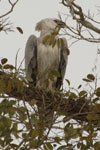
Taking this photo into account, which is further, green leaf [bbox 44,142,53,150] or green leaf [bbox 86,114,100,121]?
green leaf [bbox 86,114,100,121]

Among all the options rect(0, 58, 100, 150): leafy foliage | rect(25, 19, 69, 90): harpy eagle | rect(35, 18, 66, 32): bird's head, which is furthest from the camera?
rect(35, 18, 66, 32): bird's head

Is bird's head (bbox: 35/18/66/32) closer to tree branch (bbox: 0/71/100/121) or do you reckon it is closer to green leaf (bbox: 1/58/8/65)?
tree branch (bbox: 0/71/100/121)

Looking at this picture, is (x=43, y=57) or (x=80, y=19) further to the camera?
(x=43, y=57)

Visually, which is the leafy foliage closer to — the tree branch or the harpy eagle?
the tree branch

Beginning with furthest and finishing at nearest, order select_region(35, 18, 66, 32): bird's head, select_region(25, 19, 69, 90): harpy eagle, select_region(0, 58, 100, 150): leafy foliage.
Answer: select_region(35, 18, 66, 32): bird's head → select_region(25, 19, 69, 90): harpy eagle → select_region(0, 58, 100, 150): leafy foliage

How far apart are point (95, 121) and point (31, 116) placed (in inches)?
28.1

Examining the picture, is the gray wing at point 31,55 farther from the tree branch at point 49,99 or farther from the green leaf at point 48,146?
the green leaf at point 48,146

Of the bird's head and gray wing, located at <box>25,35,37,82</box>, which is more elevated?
the bird's head

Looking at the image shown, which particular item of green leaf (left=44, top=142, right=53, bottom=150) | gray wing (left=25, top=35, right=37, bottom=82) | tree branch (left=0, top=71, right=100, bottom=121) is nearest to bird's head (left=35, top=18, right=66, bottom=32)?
gray wing (left=25, top=35, right=37, bottom=82)

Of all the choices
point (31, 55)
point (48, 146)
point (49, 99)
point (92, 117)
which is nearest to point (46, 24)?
point (31, 55)

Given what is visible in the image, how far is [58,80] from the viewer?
7.86m

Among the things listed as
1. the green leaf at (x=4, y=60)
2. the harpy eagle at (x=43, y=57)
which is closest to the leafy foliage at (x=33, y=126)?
the green leaf at (x=4, y=60)

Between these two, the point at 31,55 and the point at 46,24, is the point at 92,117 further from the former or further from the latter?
the point at 46,24

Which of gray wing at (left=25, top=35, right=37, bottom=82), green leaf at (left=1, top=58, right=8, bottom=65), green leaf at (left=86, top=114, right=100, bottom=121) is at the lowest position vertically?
green leaf at (left=86, top=114, right=100, bottom=121)
